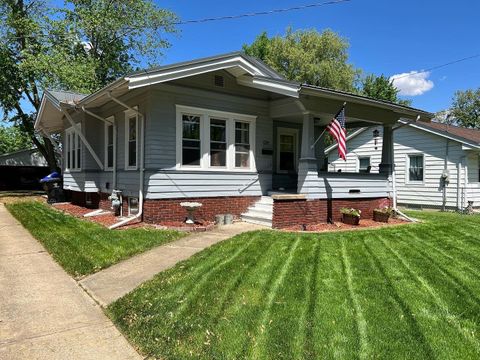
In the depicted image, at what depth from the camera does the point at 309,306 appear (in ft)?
13.9

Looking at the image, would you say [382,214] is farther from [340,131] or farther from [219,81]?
[219,81]

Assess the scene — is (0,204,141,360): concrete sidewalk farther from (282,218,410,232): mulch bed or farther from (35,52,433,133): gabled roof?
(282,218,410,232): mulch bed

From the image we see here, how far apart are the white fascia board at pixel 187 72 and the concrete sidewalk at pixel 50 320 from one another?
4.10 m

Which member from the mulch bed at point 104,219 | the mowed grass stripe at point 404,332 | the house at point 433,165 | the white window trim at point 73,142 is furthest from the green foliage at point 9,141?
the mowed grass stripe at point 404,332

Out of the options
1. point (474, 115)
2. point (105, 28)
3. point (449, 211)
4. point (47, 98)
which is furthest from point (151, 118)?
point (474, 115)

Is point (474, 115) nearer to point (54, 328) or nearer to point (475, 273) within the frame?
point (475, 273)

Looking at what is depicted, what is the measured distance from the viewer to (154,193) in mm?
9352

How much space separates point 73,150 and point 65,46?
1395 centimetres

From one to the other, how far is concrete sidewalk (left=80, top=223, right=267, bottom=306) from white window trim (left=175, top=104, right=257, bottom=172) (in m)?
2.38

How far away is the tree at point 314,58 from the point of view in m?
31.4

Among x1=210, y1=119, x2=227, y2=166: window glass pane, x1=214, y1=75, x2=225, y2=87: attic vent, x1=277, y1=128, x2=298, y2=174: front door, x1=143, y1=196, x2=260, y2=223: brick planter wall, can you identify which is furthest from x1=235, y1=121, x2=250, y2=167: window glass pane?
x1=277, y1=128, x2=298, y2=174: front door

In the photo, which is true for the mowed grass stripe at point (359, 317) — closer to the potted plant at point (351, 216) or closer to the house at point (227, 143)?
the house at point (227, 143)

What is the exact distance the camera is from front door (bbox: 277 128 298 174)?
11.9 m

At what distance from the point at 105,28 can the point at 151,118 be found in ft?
65.9
